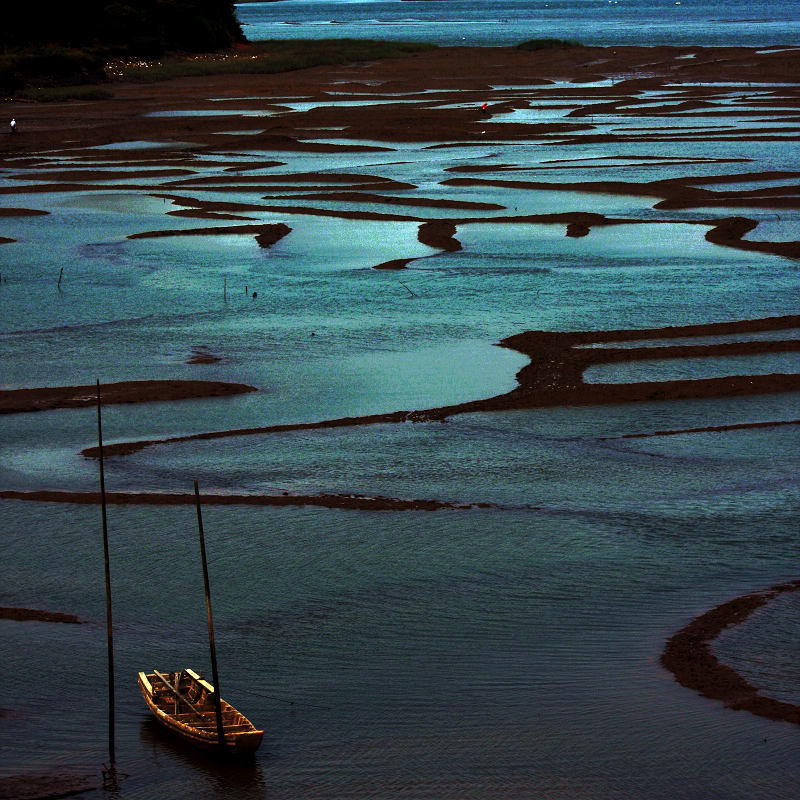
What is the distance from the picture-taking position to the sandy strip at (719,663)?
28.6 ft

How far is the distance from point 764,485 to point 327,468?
428cm

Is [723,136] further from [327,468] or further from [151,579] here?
[151,579]

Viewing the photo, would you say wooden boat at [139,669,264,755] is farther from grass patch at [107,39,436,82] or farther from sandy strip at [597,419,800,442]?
grass patch at [107,39,436,82]

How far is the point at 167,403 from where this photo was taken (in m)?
15.7

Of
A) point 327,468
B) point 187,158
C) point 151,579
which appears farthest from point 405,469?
point 187,158

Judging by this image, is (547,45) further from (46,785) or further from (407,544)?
(46,785)

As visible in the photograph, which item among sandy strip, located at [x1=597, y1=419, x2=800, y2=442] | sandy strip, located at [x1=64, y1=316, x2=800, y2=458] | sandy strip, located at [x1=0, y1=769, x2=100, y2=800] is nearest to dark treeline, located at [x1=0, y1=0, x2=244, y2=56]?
sandy strip, located at [x1=64, y1=316, x2=800, y2=458]

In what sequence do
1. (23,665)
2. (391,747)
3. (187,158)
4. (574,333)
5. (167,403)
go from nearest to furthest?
(391,747) → (23,665) → (167,403) → (574,333) → (187,158)

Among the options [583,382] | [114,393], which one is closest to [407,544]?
[583,382]

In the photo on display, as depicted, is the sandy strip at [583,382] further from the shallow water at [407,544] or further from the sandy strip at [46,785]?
the sandy strip at [46,785]

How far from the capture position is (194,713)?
8.39 meters

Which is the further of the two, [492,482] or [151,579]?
[492,482]

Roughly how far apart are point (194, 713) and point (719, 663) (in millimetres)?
3634

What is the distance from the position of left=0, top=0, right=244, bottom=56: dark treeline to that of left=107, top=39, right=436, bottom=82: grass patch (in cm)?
130
